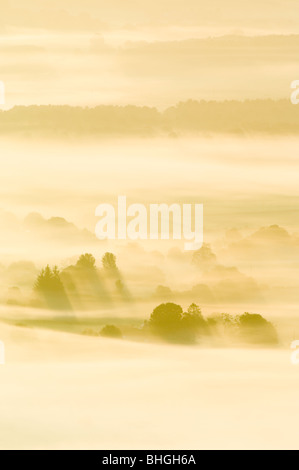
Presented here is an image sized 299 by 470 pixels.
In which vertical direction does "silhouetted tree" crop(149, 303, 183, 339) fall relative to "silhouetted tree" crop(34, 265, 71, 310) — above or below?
below

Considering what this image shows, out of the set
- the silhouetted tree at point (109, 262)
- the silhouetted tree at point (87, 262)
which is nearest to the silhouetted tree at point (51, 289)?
the silhouetted tree at point (87, 262)

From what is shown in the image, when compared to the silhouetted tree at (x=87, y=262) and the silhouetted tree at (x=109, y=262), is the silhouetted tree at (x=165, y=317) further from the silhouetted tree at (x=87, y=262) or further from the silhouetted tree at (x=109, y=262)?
the silhouetted tree at (x=87, y=262)

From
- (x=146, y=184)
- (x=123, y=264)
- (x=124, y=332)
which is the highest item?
(x=146, y=184)

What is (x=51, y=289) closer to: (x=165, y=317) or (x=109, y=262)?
(x=109, y=262)

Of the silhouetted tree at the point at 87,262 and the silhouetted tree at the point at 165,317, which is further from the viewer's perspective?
the silhouetted tree at the point at 87,262

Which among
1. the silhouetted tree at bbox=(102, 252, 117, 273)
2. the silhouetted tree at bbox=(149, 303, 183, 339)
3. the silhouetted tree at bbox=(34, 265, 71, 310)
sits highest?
the silhouetted tree at bbox=(102, 252, 117, 273)

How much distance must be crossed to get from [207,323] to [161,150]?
1294mm

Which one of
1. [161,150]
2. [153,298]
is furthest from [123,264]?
[161,150]

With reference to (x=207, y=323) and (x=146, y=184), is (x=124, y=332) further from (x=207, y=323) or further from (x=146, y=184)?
(x=146, y=184)

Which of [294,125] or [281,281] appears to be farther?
[294,125]

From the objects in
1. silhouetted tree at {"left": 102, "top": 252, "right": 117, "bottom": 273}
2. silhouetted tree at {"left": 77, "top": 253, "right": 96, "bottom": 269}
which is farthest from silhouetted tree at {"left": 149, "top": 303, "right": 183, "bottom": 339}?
silhouetted tree at {"left": 77, "top": 253, "right": 96, "bottom": 269}

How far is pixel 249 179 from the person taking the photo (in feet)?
22.0

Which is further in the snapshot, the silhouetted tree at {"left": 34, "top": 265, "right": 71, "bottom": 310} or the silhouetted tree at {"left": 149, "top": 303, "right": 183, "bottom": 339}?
the silhouetted tree at {"left": 34, "top": 265, "right": 71, "bottom": 310}

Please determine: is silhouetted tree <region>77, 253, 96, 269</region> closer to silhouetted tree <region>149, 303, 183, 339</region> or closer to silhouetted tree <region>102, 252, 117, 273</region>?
silhouetted tree <region>102, 252, 117, 273</region>
